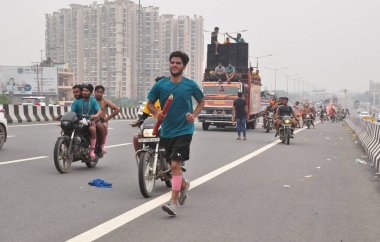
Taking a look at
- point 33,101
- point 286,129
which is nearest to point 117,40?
point 33,101

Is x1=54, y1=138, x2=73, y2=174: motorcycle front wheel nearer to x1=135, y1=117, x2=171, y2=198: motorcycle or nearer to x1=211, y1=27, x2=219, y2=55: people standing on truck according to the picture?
x1=135, y1=117, x2=171, y2=198: motorcycle

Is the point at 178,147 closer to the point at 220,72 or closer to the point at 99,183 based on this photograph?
the point at 99,183

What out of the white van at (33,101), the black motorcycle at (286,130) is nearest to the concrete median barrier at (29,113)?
the white van at (33,101)

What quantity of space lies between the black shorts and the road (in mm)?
647

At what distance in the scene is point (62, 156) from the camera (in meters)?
9.86

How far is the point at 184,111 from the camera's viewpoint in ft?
22.0

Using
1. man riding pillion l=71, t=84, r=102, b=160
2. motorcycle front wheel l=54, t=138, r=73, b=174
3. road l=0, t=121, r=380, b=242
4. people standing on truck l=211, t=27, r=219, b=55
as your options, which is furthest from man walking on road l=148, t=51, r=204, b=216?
people standing on truck l=211, t=27, r=219, b=55

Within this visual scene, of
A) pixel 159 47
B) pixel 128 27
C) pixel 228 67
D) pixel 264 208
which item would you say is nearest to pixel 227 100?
pixel 228 67

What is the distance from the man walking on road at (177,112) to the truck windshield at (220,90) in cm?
1975

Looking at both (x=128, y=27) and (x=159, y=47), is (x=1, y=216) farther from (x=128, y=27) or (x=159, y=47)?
(x=159, y=47)

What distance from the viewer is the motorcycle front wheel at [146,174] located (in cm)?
713

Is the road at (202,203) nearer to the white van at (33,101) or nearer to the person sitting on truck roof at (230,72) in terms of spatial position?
the person sitting on truck roof at (230,72)

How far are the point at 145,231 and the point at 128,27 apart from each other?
4506 inches

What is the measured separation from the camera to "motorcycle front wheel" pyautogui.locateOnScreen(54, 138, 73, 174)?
9.52 metres
